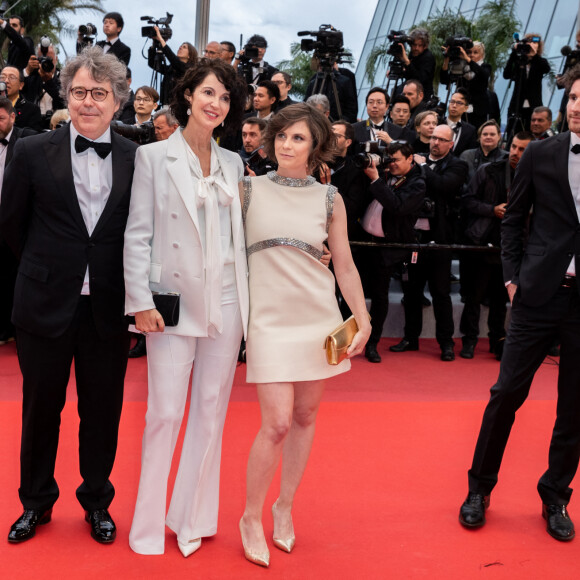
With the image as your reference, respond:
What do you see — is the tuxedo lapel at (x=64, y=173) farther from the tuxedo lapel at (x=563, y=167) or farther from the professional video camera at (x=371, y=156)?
the professional video camera at (x=371, y=156)

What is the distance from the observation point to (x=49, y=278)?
2.58m

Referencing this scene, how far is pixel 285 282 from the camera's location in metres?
2.64

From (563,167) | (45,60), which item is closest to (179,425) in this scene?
(563,167)

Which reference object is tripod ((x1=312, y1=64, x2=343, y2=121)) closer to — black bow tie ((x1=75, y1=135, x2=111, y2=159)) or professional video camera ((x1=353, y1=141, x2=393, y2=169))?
professional video camera ((x1=353, y1=141, x2=393, y2=169))

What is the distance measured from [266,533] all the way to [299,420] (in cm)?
50

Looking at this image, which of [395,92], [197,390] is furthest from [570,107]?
[395,92]

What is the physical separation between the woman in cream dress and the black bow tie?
1.62 feet

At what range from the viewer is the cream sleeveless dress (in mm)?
2609

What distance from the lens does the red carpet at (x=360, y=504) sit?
264cm

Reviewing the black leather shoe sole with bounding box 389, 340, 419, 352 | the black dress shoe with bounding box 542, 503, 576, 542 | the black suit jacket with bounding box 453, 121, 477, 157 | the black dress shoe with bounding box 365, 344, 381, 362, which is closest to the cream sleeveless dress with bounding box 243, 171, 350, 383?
the black dress shoe with bounding box 542, 503, 576, 542

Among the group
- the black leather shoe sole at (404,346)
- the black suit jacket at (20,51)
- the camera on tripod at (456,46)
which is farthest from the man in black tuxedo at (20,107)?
the camera on tripod at (456,46)

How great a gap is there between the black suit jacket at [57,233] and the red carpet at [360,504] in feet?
2.65

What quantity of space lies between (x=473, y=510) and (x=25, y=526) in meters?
1.72

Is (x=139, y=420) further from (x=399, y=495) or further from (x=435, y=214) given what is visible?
(x=435, y=214)
